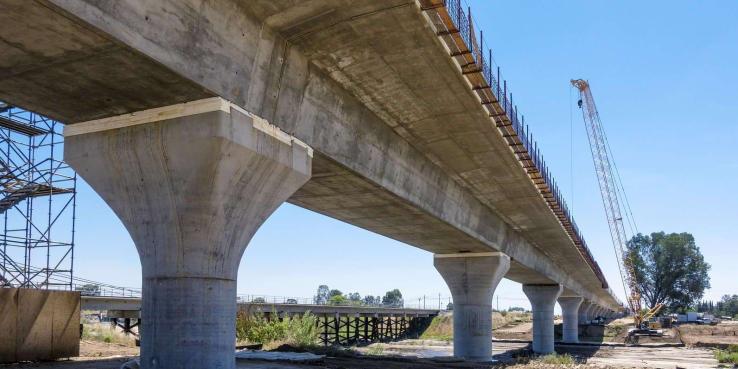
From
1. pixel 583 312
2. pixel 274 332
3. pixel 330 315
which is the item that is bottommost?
pixel 583 312

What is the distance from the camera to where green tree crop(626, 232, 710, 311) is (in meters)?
152

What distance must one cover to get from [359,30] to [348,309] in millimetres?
52852

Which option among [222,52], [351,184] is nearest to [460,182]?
[351,184]

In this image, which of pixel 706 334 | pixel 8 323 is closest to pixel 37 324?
pixel 8 323

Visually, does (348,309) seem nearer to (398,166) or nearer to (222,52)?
(398,166)

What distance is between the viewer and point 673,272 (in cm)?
15375

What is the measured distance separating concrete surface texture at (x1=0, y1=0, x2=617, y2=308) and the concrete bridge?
3 cm

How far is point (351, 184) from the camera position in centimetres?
1644

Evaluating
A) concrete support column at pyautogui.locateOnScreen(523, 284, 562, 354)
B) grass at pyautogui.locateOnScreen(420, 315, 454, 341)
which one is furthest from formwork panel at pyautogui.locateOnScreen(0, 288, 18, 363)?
grass at pyautogui.locateOnScreen(420, 315, 454, 341)

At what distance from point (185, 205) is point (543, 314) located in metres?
44.9

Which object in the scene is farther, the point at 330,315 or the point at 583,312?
the point at 583,312

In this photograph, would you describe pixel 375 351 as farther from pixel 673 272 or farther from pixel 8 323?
pixel 673 272

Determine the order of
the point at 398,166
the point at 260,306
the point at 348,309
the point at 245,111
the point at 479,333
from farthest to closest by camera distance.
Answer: the point at 348,309, the point at 260,306, the point at 479,333, the point at 398,166, the point at 245,111

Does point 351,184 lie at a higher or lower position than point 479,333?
higher
